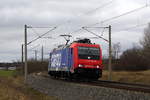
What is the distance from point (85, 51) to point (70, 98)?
516cm

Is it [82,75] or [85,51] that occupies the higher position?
[85,51]

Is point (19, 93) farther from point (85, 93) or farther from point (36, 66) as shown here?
point (36, 66)

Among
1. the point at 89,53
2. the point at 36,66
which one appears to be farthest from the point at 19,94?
the point at 36,66

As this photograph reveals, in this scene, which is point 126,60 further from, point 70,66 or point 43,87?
point 70,66

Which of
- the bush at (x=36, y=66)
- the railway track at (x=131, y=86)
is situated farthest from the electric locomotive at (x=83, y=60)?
the bush at (x=36, y=66)

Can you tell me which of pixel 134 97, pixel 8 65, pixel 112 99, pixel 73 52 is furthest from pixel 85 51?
pixel 8 65

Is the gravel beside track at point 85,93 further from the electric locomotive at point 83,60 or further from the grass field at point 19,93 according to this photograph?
the electric locomotive at point 83,60

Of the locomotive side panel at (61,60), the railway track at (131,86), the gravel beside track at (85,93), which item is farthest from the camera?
the locomotive side panel at (61,60)

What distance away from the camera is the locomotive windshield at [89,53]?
1102 inches

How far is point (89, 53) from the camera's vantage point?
2839cm

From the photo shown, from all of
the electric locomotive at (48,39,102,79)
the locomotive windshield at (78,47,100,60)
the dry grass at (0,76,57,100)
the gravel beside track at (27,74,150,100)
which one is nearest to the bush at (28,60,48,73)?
the dry grass at (0,76,57,100)

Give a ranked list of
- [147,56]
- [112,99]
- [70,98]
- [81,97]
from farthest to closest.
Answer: [147,56], [70,98], [81,97], [112,99]

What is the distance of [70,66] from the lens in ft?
92.8

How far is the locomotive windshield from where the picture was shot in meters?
28.0
